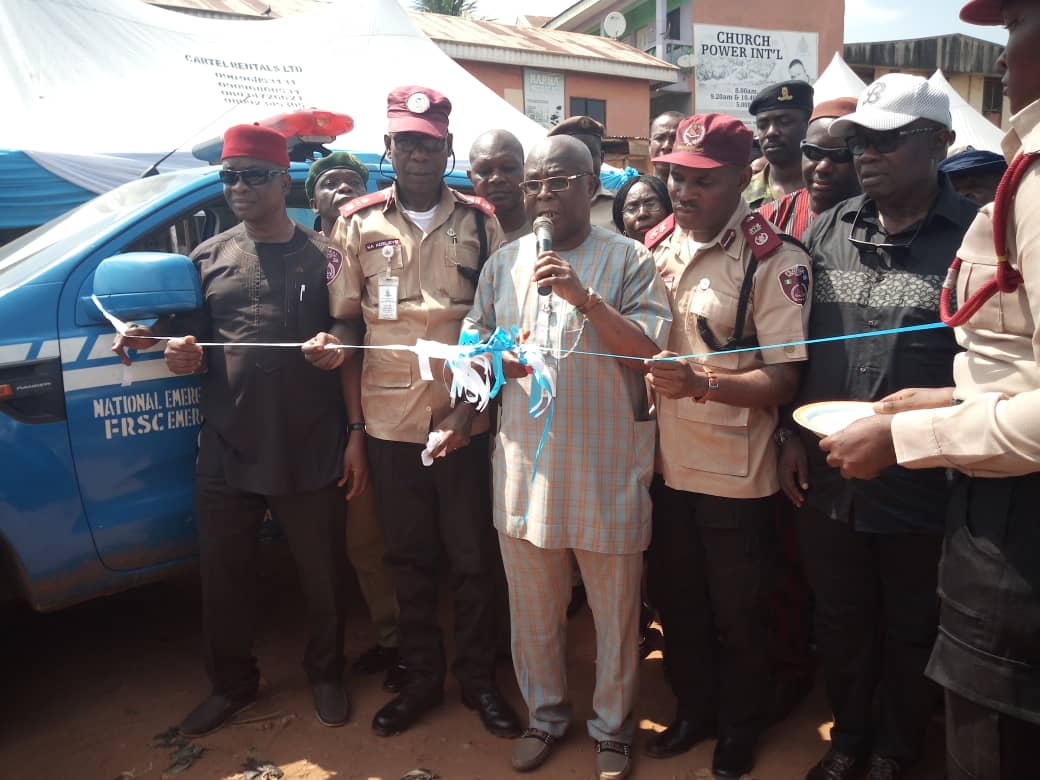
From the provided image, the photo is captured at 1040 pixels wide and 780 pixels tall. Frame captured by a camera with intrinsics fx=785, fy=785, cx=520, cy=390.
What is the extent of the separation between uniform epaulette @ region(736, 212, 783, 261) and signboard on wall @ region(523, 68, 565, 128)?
15.5 meters

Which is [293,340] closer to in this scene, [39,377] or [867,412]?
[39,377]

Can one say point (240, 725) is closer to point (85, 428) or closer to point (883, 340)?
point (85, 428)

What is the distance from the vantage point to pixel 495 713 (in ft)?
9.02

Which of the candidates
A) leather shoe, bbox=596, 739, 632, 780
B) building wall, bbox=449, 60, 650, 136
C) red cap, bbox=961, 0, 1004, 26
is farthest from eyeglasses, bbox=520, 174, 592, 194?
building wall, bbox=449, 60, 650, 136

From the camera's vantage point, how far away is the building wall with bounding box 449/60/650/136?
16.5 m

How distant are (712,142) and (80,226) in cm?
230

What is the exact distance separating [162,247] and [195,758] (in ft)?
6.18

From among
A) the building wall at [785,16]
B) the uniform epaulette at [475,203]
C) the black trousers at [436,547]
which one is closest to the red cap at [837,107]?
the uniform epaulette at [475,203]

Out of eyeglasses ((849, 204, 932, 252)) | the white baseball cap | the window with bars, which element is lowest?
eyeglasses ((849, 204, 932, 252))

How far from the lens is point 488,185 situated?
2789mm

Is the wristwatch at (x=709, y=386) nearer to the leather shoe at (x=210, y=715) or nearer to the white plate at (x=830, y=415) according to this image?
the white plate at (x=830, y=415)

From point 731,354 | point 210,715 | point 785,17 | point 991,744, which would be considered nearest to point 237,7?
point 210,715

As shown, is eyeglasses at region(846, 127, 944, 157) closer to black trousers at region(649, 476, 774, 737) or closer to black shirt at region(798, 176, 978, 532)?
black shirt at region(798, 176, 978, 532)

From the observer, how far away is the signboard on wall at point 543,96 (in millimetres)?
16984
